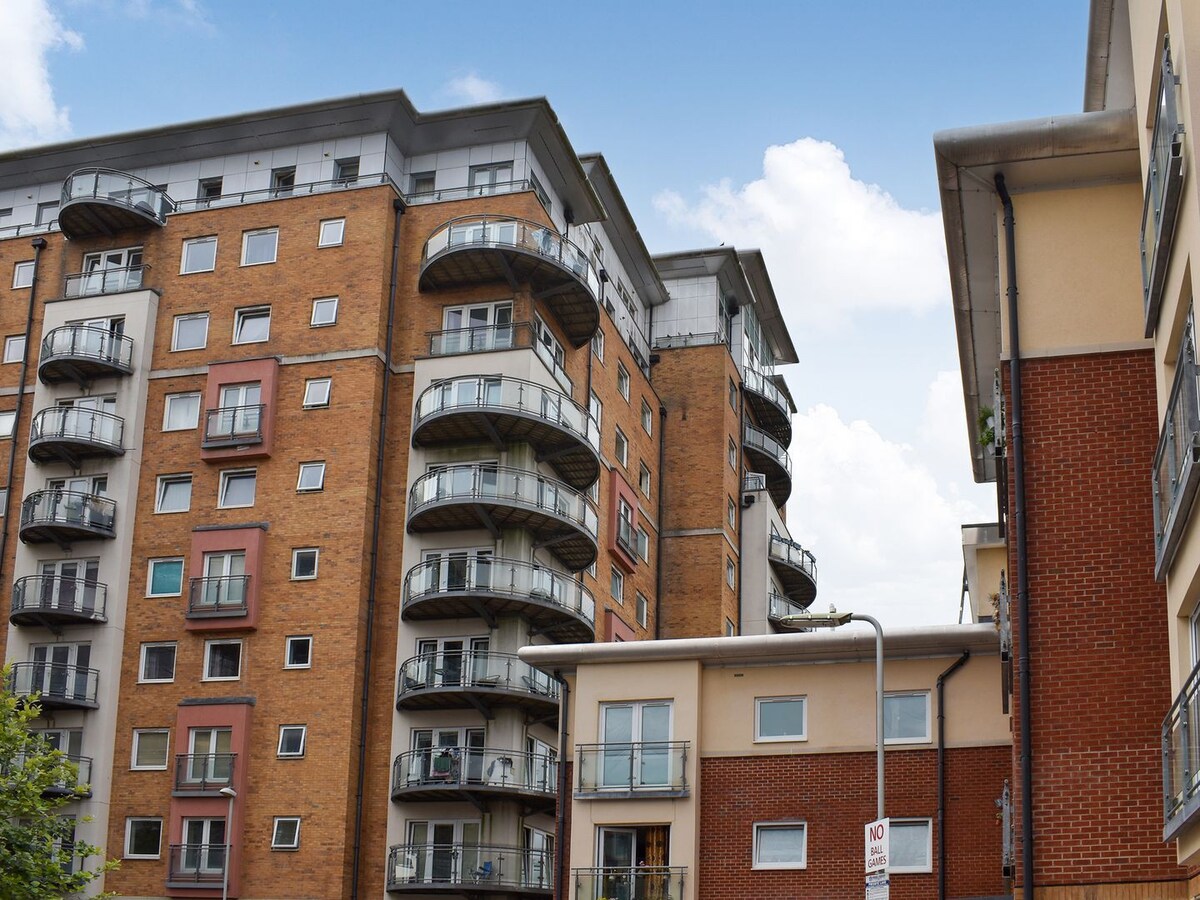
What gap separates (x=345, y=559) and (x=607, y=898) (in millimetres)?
15625

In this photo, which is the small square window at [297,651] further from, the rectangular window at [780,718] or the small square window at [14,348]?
the rectangular window at [780,718]

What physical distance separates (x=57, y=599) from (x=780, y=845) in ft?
76.9

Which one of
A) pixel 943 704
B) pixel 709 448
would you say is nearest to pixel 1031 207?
pixel 943 704

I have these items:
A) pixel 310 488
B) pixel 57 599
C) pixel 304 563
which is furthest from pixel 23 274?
pixel 304 563

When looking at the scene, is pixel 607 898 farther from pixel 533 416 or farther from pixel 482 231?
pixel 482 231

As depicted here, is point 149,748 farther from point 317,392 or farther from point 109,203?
point 109,203

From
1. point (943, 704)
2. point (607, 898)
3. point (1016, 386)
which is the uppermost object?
point (1016, 386)

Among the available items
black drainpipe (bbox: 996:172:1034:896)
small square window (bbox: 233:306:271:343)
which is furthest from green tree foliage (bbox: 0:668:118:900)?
black drainpipe (bbox: 996:172:1034:896)

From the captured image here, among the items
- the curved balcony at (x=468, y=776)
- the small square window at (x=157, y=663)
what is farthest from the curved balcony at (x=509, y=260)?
the curved balcony at (x=468, y=776)

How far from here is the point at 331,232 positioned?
44.4m

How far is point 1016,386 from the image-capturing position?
55.4ft

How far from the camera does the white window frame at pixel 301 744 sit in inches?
1578

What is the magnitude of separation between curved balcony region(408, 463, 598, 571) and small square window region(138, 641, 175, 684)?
7.19 metres

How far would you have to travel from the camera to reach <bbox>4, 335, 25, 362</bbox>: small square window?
47188 millimetres
